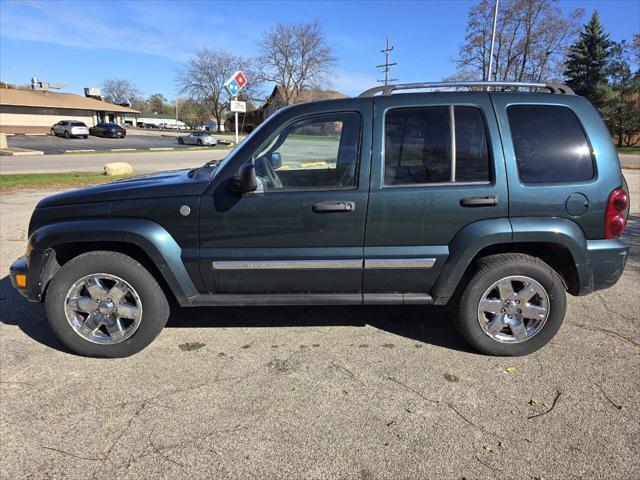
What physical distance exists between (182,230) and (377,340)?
5.80 feet

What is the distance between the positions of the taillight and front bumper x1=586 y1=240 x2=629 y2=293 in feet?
0.27

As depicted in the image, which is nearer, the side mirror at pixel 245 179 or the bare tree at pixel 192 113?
the side mirror at pixel 245 179

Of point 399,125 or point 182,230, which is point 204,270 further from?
point 399,125

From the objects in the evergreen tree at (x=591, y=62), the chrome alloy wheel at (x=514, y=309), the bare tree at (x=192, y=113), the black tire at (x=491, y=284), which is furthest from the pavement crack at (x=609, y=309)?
the bare tree at (x=192, y=113)

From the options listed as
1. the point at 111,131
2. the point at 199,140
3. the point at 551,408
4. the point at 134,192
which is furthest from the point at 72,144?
the point at 551,408

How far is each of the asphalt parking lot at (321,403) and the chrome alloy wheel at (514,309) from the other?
21 centimetres

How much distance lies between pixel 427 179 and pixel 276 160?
1131mm

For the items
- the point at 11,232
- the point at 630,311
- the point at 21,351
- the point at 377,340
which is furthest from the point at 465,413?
the point at 11,232

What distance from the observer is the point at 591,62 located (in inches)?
1697

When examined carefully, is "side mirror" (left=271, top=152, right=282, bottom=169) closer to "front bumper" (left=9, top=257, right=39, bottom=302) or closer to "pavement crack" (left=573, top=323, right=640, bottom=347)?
"front bumper" (left=9, top=257, right=39, bottom=302)

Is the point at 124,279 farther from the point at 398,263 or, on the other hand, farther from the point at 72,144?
the point at 72,144

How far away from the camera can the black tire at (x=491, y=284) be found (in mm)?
3268

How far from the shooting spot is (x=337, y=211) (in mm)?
3164

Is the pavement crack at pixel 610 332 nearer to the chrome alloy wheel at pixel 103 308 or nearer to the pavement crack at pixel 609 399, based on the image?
the pavement crack at pixel 609 399
